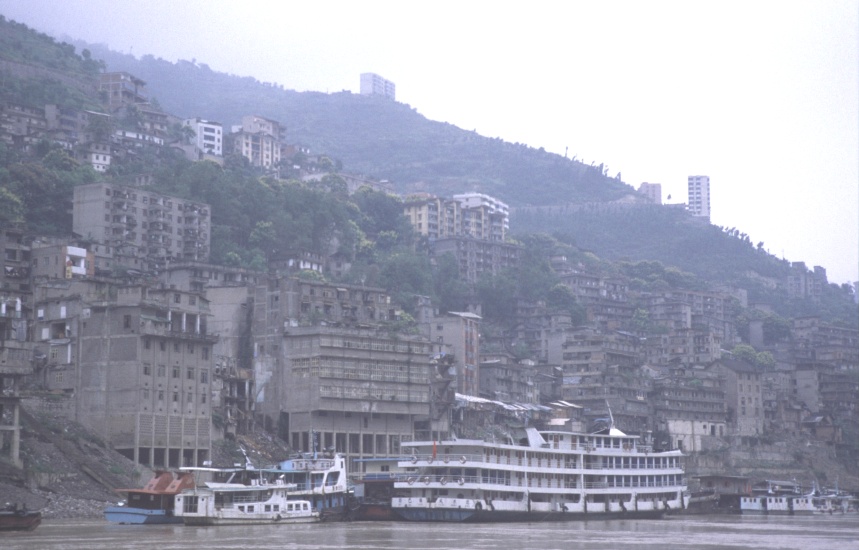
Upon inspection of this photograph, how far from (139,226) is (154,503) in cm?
5378

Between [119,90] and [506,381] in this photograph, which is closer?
[506,381]

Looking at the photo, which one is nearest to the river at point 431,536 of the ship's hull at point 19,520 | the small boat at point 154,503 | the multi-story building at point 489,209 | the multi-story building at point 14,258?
the ship's hull at point 19,520

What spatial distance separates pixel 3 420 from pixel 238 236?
191 ft

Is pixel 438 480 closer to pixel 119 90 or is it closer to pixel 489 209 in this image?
pixel 119 90

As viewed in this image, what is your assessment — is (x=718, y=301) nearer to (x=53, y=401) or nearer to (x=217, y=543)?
(x=53, y=401)

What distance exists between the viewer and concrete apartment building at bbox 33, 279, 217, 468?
85.4 meters

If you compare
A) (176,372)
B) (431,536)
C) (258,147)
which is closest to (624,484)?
(431,536)


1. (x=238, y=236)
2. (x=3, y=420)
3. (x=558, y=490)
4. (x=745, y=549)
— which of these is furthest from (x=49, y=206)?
(x=745, y=549)

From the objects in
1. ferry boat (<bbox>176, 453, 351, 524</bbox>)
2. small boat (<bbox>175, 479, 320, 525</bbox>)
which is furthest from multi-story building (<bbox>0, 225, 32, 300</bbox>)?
small boat (<bbox>175, 479, 320, 525</bbox>)

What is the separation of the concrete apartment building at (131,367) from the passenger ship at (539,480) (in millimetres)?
16572

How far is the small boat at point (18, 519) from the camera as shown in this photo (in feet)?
201

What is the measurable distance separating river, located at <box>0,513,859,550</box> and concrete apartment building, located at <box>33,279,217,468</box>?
603 inches

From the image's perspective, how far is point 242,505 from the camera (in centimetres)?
7094

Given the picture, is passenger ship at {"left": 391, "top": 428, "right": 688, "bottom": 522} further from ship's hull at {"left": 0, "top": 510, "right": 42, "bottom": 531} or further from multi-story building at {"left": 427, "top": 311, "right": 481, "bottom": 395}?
multi-story building at {"left": 427, "top": 311, "right": 481, "bottom": 395}
